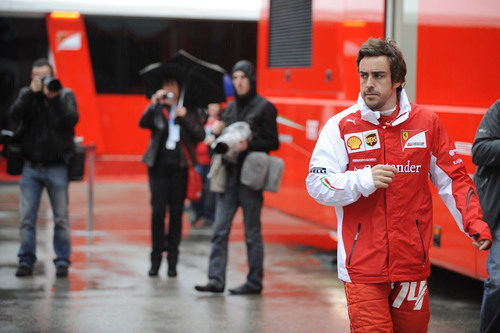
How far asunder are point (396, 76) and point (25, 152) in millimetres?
4867

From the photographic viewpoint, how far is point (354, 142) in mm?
4242

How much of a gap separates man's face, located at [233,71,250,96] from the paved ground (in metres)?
1.77

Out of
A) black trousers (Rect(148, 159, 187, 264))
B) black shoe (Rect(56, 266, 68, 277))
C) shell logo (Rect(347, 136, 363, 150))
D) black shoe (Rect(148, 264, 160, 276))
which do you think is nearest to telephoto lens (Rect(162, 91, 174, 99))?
black trousers (Rect(148, 159, 187, 264))

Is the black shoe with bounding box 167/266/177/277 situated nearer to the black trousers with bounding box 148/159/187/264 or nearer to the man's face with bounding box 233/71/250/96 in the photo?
the black trousers with bounding box 148/159/187/264

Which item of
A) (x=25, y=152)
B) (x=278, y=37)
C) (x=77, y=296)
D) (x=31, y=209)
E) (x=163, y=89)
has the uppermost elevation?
(x=278, y=37)

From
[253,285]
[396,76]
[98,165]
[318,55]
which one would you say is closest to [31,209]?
[253,285]

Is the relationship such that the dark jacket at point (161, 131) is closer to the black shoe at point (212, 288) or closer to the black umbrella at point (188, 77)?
the black umbrella at point (188, 77)

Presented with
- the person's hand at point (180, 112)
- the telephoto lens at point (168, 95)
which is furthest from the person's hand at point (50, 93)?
the person's hand at point (180, 112)

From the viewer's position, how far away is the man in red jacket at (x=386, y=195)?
4.15 meters

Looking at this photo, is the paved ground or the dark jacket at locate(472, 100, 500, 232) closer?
the dark jacket at locate(472, 100, 500, 232)

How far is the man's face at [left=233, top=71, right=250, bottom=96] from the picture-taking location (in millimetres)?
7680

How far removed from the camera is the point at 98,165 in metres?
15.5

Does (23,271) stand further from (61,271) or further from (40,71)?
(40,71)

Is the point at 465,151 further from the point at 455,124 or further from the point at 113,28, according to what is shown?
the point at 113,28
